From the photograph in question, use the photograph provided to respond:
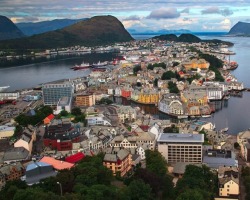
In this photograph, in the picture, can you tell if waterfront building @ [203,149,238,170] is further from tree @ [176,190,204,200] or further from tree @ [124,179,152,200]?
tree @ [124,179,152,200]

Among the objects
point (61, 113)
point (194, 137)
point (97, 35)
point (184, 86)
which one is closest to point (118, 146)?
point (194, 137)

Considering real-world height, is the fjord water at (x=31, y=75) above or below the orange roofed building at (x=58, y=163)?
below

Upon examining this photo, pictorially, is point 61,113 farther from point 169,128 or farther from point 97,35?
point 97,35

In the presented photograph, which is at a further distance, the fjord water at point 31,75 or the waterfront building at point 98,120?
the fjord water at point 31,75

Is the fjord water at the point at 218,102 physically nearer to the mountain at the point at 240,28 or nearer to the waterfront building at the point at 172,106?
the waterfront building at the point at 172,106

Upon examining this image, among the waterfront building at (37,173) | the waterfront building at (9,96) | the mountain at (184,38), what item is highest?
the mountain at (184,38)

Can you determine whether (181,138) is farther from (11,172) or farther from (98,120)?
(98,120)

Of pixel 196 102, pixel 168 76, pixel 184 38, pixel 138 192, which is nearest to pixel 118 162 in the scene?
pixel 138 192

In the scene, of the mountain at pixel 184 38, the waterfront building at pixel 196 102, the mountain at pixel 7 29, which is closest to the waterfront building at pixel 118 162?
the waterfront building at pixel 196 102

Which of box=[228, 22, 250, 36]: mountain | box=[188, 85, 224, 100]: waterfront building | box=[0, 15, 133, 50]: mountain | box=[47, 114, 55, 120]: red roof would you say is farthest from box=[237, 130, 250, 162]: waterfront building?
box=[228, 22, 250, 36]: mountain
